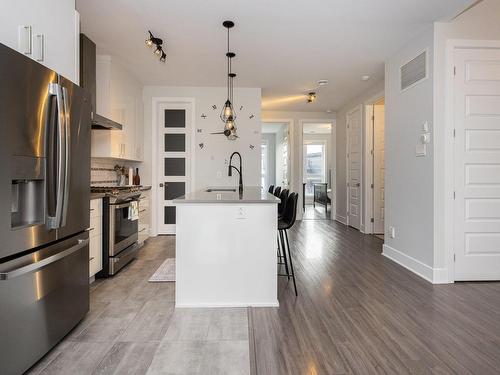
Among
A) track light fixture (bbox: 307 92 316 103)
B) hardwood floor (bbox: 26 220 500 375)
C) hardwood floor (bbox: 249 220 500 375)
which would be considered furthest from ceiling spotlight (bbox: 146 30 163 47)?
track light fixture (bbox: 307 92 316 103)

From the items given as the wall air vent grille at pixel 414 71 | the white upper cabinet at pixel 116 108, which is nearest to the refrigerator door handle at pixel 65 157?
the white upper cabinet at pixel 116 108

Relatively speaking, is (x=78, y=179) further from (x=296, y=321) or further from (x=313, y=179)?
(x=313, y=179)

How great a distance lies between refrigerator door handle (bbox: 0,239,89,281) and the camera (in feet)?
4.76

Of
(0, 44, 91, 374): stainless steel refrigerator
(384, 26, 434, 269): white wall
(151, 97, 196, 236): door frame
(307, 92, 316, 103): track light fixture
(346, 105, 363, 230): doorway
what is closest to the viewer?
(0, 44, 91, 374): stainless steel refrigerator

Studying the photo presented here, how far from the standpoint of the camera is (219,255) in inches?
99.8

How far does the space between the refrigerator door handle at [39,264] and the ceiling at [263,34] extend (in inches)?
88.5

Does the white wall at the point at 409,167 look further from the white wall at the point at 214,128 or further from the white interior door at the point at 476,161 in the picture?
the white wall at the point at 214,128

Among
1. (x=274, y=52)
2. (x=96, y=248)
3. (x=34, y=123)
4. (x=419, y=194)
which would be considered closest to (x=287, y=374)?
(x=34, y=123)

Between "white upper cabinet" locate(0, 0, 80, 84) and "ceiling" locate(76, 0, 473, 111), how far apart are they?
86 centimetres

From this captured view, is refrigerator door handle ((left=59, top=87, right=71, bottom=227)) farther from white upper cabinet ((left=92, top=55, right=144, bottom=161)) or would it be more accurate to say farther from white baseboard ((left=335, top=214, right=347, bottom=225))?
white baseboard ((left=335, top=214, right=347, bottom=225))

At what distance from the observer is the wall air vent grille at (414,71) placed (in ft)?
10.9

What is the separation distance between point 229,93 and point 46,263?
171 inches

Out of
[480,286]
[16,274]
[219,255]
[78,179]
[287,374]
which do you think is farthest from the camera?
[480,286]

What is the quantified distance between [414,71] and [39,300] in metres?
4.04
